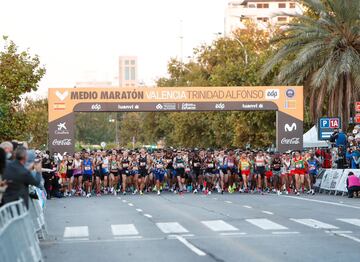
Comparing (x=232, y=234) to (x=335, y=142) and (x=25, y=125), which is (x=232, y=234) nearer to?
(x=335, y=142)

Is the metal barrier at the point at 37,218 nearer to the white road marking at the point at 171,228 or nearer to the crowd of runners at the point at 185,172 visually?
the white road marking at the point at 171,228

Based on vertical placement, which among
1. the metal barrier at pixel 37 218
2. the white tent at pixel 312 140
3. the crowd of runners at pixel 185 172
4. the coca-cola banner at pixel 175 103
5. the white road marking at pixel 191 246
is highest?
the coca-cola banner at pixel 175 103

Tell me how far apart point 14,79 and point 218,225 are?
2771 cm

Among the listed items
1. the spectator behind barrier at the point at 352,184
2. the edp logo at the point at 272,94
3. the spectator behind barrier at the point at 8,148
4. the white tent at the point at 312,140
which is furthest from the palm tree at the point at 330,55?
the spectator behind barrier at the point at 8,148

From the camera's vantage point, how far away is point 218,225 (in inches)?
818

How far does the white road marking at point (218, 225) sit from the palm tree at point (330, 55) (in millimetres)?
22574

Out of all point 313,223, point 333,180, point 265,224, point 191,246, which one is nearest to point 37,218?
point 191,246

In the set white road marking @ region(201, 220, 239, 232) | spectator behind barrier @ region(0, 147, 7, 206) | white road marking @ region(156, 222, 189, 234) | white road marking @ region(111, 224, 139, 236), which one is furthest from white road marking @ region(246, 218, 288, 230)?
spectator behind barrier @ region(0, 147, 7, 206)

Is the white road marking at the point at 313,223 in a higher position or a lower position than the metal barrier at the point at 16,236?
lower

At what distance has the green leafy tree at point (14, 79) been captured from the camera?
46.5 meters

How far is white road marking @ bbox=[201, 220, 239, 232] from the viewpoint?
64.6ft

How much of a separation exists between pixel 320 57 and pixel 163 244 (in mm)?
29579

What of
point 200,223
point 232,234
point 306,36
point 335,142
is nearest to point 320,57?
point 306,36

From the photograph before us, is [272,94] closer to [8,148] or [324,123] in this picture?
[324,123]
